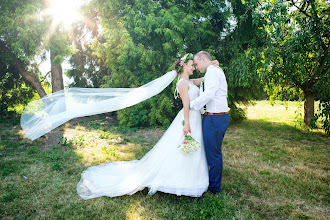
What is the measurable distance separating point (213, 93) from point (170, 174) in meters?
1.30

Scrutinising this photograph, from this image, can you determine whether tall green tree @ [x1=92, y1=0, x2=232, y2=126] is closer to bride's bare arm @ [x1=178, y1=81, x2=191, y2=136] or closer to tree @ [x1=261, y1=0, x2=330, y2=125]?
tree @ [x1=261, y1=0, x2=330, y2=125]

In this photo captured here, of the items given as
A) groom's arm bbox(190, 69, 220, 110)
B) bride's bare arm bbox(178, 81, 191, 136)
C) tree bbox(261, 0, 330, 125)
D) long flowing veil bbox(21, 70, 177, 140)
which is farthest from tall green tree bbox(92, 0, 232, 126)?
groom's arm bbox(190, 69, 220, 110)

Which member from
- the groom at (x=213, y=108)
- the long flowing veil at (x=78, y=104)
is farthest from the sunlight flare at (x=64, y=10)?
the groom at (x=213, y=108)

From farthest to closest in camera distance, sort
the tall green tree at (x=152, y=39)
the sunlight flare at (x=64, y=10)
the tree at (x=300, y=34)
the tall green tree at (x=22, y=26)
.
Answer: the sunlight flare at (x=64, y=10) < the tall green tree at (x=152, y=39) < the tall green tree at (x=22, y=26) < the tree at (x=300, y=34)

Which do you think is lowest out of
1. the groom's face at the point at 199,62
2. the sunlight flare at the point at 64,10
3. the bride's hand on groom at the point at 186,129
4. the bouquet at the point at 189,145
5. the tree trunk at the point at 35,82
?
the bouquet at the point at 189,145

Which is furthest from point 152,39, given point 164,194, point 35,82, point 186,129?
point 164,194

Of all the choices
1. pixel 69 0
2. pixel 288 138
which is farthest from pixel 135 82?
pixel 288 138

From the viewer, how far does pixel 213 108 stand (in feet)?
10.4

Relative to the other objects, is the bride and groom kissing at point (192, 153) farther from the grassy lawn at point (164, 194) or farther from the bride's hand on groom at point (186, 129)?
the grassy lawn at point (164, 194)

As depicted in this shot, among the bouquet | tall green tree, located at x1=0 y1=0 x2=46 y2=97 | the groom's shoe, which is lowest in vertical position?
the groom's shoe

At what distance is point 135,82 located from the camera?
341 inches

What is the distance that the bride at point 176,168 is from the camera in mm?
3197

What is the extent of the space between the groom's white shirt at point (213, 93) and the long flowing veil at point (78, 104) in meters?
0.91

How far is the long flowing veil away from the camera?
3.83 metres
